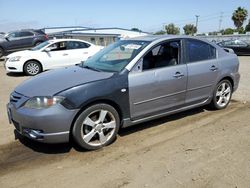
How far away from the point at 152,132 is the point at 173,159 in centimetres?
100

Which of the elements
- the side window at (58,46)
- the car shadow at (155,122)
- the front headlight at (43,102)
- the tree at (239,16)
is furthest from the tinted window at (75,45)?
the tree at (239,16)

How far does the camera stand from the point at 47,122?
373 centimetres

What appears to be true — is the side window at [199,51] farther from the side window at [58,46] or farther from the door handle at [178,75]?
the side window at [58,46]

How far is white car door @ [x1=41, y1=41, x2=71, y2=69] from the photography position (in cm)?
1134

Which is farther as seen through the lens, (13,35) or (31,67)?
(13,35)

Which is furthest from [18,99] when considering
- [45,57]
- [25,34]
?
[25,34]

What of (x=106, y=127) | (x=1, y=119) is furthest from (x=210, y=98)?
(x=1, y=119)

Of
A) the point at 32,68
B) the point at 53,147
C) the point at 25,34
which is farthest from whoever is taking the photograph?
the point at 25,34

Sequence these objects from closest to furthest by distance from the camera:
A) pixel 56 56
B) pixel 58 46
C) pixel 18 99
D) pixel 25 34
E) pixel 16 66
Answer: pixel 18 99 < pixel 16 66 < pixel 56 56 < pixel 58 46 < pixel 25 34

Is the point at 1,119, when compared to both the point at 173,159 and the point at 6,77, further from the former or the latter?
the point at 6,77

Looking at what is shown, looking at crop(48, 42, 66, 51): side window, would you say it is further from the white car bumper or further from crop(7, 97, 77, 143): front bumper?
crop(7, 97, 77, 143): front bumper

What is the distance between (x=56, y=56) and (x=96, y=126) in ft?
26.1

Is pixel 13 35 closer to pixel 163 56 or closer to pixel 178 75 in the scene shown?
pixel 163 56

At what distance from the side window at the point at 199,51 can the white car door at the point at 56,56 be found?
728 cm
